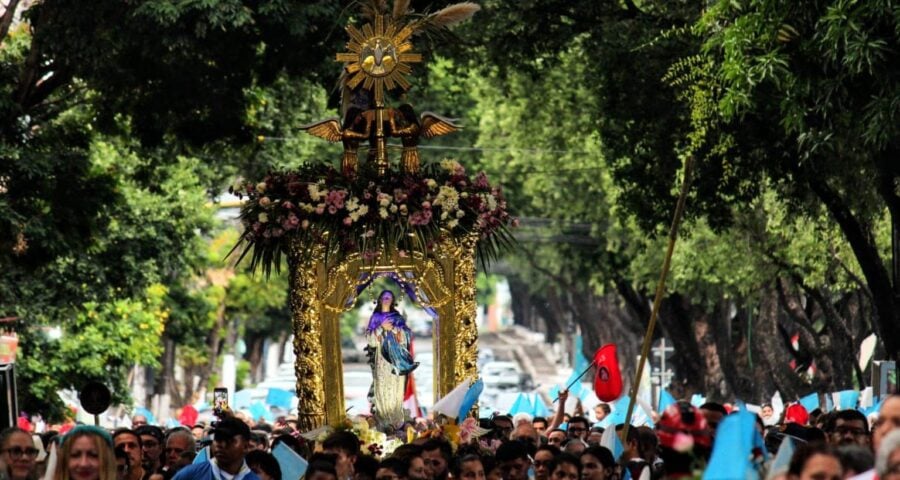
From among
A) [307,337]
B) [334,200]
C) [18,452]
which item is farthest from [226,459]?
[307,337]

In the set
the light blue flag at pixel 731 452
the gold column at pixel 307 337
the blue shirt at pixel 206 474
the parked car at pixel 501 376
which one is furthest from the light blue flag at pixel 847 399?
the parked car at pixel 501 376

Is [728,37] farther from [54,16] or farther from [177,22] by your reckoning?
[54,16]

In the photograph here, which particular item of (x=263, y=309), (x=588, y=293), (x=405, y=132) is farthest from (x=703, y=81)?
(x=263, y=309)

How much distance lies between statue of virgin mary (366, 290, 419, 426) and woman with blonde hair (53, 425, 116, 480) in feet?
26.8

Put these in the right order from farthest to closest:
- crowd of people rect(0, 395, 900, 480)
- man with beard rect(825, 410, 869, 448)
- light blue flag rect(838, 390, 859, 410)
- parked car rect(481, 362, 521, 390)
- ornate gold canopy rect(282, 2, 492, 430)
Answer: parked car rect(481, 362, 521, 390) < light blue flag rect(838, 390, 859, 410) < ornate gold canopy rect(282, 2, 492, 430) < man with beard rect(825, 410, 869, 448) < crowd of people rect(0, 395, 900, 480)

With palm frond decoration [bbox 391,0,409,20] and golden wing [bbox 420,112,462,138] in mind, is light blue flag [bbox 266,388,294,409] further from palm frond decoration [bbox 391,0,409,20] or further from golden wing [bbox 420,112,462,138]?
palm frond decoration [bbox 391,0,409,20]

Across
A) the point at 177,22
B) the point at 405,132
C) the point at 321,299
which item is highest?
the point at 177,22

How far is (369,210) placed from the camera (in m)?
17.9

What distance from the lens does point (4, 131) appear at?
24.1 m

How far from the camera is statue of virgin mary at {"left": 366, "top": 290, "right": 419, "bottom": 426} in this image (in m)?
18.5

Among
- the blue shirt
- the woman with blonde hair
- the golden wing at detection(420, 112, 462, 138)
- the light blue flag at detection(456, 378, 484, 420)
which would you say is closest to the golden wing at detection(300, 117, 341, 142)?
the golden wing at detection(420, 112, 462, 138)

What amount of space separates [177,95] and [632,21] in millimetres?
5303

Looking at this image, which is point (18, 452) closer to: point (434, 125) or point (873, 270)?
point (434, 125)

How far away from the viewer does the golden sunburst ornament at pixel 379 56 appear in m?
18.5
